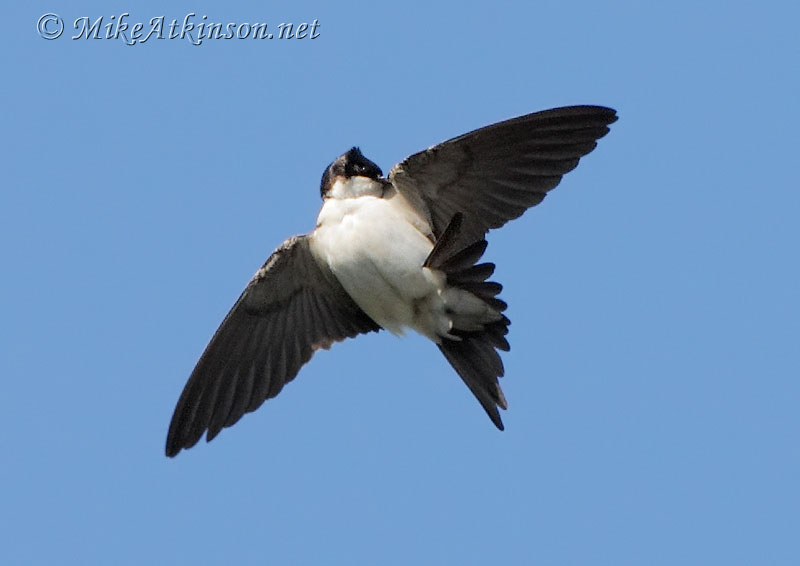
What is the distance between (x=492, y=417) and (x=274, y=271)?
5.74 ft

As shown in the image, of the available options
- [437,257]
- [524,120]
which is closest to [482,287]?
[437,257]

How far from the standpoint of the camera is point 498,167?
9922 millimetres

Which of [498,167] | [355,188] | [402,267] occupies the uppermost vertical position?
[355,188]

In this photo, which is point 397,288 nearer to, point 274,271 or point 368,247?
point 368,247

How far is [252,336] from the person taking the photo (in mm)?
10664

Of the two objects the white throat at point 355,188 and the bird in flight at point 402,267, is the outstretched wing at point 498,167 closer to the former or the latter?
the bird in flight at point 402,267

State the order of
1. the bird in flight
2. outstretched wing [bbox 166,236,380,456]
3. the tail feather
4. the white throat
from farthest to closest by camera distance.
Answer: outstretched wing [bbox 166,236,380,456]
the white throat
the bird in flight
the tail feather

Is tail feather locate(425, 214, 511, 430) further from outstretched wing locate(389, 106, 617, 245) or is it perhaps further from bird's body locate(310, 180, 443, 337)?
outstretched wing locate(389, 106, 617, 245)

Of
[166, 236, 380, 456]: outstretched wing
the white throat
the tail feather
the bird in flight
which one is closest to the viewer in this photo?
the tail feather

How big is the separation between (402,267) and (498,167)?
87 centimetres

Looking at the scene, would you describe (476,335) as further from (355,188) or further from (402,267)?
(355,188)

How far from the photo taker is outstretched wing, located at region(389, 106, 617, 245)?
31.8ft

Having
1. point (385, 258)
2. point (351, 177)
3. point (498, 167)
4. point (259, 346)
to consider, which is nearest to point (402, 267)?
point (385, 258)

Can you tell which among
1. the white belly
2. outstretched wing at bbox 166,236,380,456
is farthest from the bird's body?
outstretched wing at bbox 166,236,380,456
